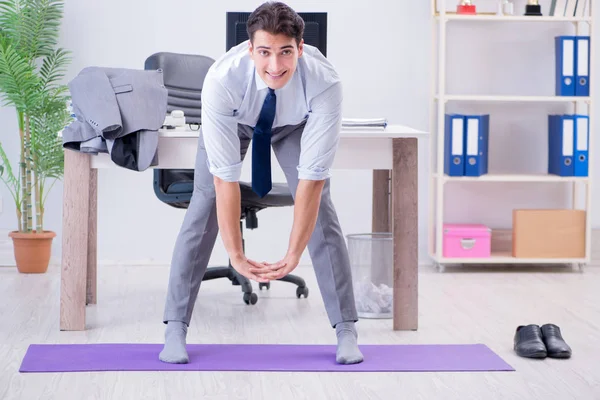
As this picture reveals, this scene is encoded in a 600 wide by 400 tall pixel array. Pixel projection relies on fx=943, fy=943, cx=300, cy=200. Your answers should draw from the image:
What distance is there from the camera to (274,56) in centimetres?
239

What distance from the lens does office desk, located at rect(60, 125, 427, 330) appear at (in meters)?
3.17

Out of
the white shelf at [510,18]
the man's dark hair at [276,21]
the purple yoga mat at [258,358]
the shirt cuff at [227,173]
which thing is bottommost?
the purple yoga mat at [258,358]

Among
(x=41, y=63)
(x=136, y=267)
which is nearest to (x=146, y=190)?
(x=136, y=267)

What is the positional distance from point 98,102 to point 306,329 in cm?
104

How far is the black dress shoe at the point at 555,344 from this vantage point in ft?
9.32

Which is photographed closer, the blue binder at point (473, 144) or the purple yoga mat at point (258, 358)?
the purple yoga mat at point (258, 358)

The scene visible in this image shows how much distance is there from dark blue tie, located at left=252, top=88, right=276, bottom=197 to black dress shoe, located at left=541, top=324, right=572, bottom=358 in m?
0.99

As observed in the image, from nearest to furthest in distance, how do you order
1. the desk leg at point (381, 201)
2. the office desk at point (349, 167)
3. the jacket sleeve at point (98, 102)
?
the jacket sleeve at point (98, 102)
the office desk at point (349, 167)
the desk leg at point (381, 201)

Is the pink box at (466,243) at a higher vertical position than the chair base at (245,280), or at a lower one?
higher

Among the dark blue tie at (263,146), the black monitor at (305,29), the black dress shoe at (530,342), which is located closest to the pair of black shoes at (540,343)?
the black dress shoe at (530,342)

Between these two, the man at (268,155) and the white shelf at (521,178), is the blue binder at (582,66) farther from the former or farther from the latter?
the man at (268,155)

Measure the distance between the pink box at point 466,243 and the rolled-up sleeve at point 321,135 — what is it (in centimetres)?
210

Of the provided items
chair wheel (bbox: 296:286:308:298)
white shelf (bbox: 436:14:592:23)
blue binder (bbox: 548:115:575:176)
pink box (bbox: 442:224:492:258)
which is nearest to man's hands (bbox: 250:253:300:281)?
chair wheel (bbox: 296:286:308:298)

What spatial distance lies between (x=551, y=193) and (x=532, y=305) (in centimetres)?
126
